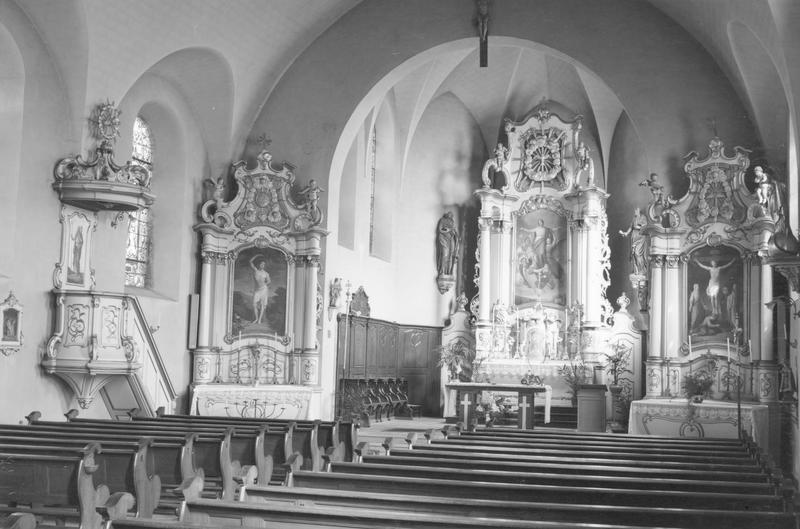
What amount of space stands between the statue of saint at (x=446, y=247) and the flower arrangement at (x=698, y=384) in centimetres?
866

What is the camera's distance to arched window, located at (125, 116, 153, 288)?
53.0 feet

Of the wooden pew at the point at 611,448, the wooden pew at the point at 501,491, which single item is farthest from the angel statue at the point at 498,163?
the wooden pew at the point at 501,491

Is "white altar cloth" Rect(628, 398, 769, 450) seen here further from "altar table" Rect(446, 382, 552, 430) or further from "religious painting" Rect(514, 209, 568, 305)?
"religious painting" Rect(514, 209, 568, 305)

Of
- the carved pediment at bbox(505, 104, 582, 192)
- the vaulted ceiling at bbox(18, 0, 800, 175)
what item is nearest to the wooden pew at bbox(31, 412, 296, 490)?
the vaulted ceiling at bbox(18, 0, 800, 175)

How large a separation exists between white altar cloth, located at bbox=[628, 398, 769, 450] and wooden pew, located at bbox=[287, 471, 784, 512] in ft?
28.5

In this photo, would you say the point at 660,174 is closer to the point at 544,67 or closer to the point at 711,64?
the point at 711,64

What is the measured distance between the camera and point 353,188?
20.3 meters

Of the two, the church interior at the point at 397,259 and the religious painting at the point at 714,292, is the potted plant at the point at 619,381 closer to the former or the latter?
the church interior at the point at 397,259

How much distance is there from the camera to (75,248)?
1327 cm

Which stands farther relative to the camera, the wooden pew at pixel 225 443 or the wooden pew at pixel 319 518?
Answer: the wooden pew at pixel 225 443

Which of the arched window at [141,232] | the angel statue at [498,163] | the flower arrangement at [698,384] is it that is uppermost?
the angel statue at [498,163]

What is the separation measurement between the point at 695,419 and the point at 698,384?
0.67 m

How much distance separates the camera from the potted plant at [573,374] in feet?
65.3

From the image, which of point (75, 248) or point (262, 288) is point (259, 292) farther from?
point (75, 248)
